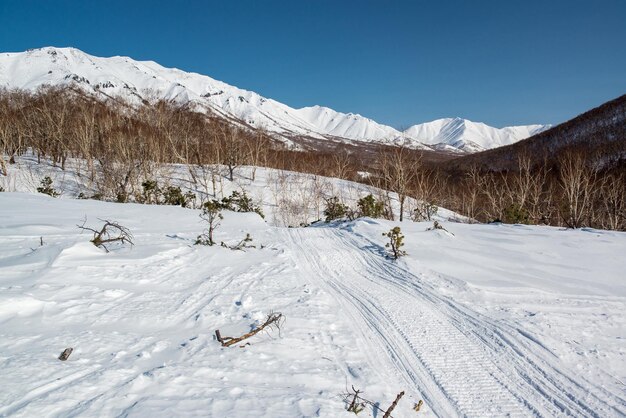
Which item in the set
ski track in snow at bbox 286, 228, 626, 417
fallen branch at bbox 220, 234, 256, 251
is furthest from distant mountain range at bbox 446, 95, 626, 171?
fallen branch at bbox 220, 234, 256, 251

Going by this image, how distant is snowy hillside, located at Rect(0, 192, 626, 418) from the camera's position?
290 centimetres

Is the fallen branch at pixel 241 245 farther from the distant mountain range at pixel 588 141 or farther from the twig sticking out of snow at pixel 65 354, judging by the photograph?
the distant mountain range at pixel 588 141

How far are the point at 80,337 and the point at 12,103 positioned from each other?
203 feet

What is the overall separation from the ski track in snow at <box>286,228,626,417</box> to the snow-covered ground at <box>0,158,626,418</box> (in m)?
0.02

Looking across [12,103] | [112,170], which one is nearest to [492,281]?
[112,170]

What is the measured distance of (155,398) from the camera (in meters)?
2.70

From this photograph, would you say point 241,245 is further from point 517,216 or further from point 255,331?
point 517,216

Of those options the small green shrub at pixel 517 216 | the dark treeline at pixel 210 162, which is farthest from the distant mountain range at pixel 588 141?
the small green shrub at pixel 517 216

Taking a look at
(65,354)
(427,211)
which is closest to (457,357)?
(65,354)

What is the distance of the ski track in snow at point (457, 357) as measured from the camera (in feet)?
10.5

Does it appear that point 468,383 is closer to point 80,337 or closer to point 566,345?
point 566,345

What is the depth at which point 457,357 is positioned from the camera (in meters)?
3.98

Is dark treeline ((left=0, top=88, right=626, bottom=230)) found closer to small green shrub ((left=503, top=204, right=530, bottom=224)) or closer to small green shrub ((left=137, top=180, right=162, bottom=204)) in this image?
small green shrub ((left=137, top=180, right=162, bottom=204))

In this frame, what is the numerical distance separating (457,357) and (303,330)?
1.91m
